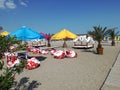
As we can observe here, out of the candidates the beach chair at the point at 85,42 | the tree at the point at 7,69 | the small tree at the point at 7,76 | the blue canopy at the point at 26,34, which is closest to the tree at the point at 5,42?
the tree at the point at 7,69

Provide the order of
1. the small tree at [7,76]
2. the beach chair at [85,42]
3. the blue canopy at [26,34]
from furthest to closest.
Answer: the beach chair at [85,42]
the blue canopy at [26,34]
the small tree at [7,76]

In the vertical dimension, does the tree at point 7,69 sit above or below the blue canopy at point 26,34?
below

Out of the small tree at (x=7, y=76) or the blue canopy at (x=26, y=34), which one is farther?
the blue canopy at (x=26, y=34)

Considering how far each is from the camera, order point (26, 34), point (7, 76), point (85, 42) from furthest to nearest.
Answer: point (85, 42)
point (26, 34)
point (7, 76)

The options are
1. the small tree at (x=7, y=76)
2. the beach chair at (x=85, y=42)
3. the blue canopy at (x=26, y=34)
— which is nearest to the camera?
the small tree at (x=7, y=76)

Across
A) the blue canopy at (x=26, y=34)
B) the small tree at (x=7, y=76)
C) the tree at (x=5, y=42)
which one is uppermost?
the blue canopy at (x=26, y=34)

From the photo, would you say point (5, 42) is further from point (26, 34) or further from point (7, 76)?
point (26, 34)

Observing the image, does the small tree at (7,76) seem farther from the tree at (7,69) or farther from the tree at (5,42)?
the tree at (5,42)

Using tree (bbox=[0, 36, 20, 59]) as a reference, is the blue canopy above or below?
above

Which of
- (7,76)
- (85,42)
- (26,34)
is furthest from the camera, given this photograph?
(85,42)

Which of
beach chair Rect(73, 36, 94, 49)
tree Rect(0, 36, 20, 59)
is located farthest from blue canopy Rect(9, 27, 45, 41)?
beach chair Rect(73, 36, 94, 49)

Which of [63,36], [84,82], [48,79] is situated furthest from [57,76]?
[63,36]

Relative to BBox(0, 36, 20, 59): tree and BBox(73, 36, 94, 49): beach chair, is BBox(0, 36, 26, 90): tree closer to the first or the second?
BBox(0, 36, 20, 59): tree

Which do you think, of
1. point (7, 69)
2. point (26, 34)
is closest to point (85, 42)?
point (26, 34)
